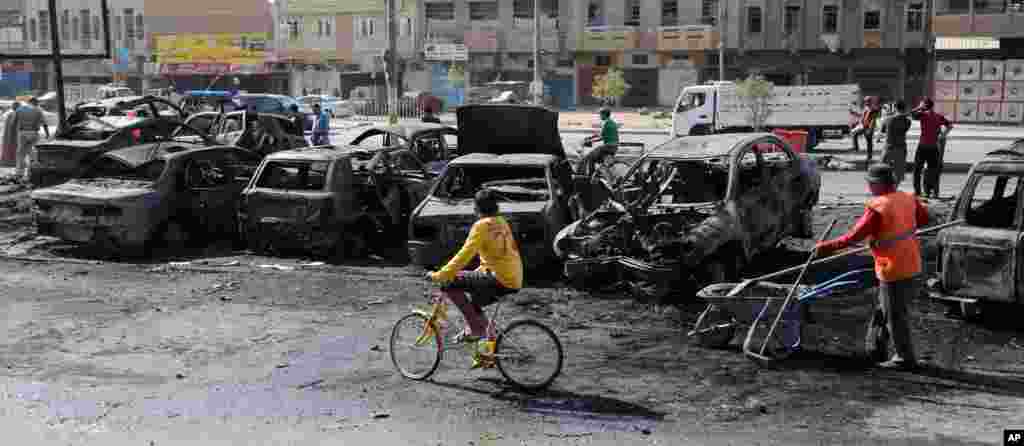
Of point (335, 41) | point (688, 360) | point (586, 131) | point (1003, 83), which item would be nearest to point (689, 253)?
point (688, 360)

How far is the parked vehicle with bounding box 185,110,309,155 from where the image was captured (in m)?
17.1

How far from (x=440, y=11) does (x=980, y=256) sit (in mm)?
51135

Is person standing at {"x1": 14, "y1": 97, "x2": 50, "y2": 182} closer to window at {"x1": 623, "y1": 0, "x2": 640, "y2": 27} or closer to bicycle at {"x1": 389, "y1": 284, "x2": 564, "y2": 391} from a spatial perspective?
bicycle at {"x1": 389, "y1": 284, "x2": 564, "y2": 391}

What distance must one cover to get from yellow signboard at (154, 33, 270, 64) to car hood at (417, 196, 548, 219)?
171 feet

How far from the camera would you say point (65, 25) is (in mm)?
66875

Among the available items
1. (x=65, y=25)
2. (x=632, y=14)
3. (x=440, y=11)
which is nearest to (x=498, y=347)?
(x=632, y=14)

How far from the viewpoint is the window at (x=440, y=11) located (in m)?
57.4

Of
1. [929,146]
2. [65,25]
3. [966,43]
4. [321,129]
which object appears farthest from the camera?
[65,25]

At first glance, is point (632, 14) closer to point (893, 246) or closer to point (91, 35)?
point (91, 35)

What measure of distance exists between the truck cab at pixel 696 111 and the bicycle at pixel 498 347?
2201 cm

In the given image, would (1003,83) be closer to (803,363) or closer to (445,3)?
(445,3)

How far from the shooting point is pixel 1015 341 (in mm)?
8469

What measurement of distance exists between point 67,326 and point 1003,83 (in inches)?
1505

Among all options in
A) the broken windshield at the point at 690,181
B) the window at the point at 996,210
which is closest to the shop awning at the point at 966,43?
the broken windshield at the point at 690,181
